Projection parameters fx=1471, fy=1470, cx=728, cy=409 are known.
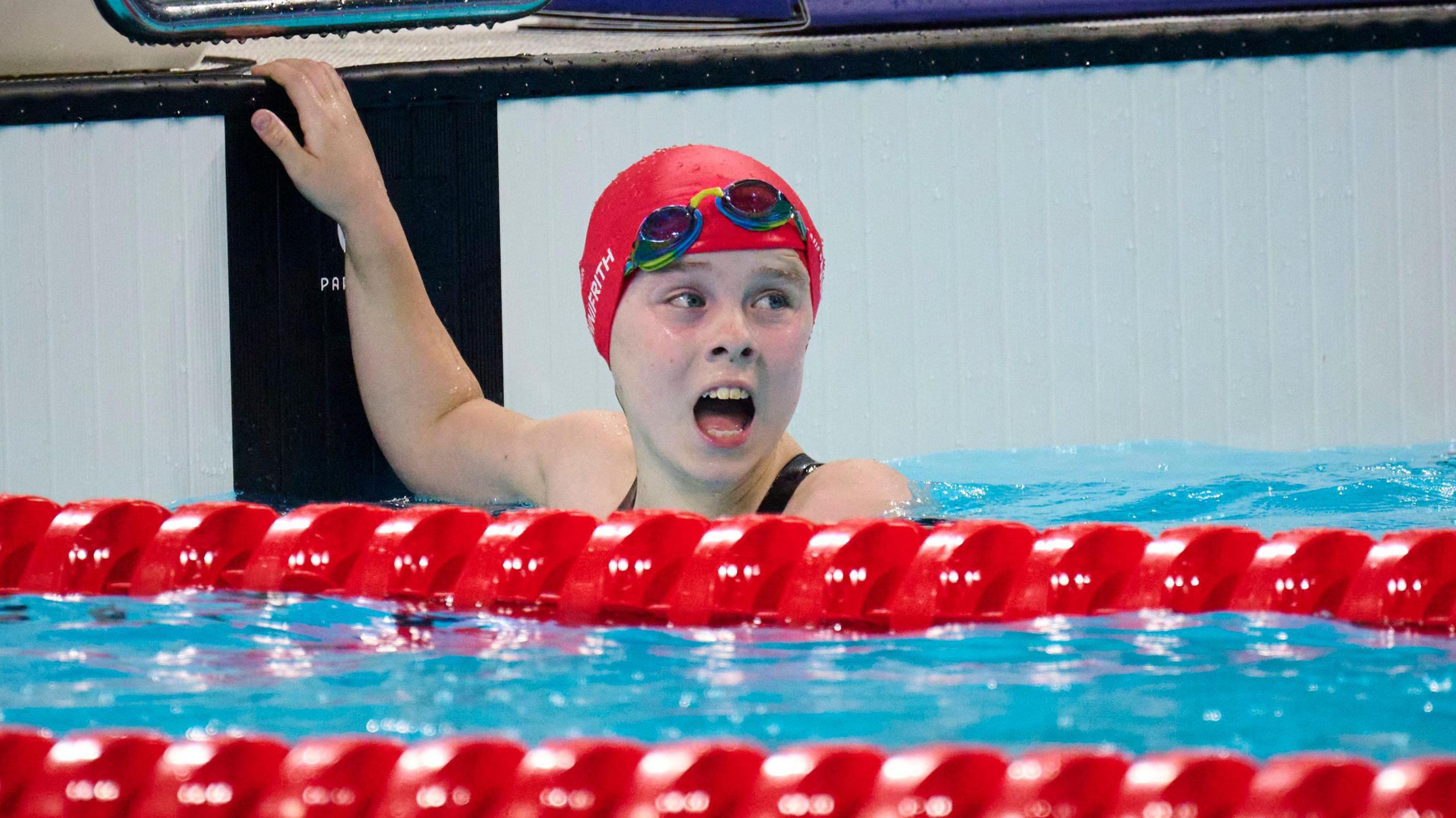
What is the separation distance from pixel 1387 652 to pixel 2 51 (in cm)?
364

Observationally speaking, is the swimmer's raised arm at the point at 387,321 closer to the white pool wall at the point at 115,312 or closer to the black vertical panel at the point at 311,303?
the black vertical panel at the point at 311,303

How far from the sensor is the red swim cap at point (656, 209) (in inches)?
97.8

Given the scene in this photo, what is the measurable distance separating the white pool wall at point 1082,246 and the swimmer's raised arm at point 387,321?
1.23 feet

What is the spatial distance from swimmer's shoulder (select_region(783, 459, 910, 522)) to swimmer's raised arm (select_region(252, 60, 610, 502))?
0.83m

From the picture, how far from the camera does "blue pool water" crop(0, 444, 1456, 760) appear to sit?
165 centimetres

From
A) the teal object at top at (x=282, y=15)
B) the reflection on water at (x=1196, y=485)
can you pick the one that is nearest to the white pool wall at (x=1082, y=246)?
the reflection on water at (x=1196, y=485)

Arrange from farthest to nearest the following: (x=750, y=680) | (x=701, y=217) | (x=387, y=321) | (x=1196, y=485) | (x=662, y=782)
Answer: (x=1196, y=485)
(x=387, y=321)
(x=701, y=217)
(x=750, y=680)
(x=662, y=782)

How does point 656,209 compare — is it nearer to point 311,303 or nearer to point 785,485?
point 785,485

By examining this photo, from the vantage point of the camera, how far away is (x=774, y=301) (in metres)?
2.54

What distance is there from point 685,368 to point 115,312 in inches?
78.4

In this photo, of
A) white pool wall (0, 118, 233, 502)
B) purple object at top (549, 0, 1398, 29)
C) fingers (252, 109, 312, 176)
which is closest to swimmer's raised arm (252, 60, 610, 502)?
fingers (252, 109, 312, 176)

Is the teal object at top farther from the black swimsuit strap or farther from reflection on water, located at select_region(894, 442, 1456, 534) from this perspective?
reflection on water, located at select_region(894, 442, 1456, 534)

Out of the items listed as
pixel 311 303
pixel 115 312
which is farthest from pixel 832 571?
pixel 115 312

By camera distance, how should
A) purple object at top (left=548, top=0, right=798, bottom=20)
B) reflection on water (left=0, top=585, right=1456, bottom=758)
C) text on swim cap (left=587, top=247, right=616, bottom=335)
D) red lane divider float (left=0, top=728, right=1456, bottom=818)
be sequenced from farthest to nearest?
purple object at top (left=548, top=0, right=798, bottom=20), text on swim cap (left=587, top=247, right=616, bottom=335), reflection on water (left=0, top=585, right=1456, bottom=758), red lane divider float (left=0, top=728, right=1456, bottom=818)
